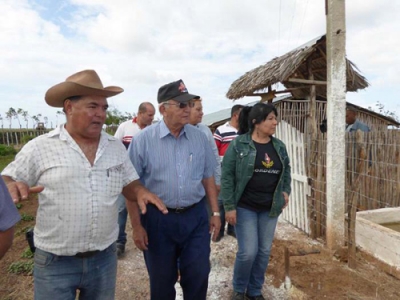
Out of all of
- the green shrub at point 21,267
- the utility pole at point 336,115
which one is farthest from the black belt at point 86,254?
the utility pole at point 336,115

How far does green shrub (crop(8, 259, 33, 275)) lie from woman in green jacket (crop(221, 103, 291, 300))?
268 cm

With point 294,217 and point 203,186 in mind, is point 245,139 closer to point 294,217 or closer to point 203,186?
point 203,186

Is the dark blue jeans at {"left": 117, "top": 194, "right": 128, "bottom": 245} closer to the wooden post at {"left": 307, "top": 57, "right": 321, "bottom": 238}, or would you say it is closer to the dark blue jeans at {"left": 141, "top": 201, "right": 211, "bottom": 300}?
the dark blue jeans at {"left": 141, "top": 201, "right": 211, "bottom": 300}

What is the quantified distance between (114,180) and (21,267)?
3.05 m

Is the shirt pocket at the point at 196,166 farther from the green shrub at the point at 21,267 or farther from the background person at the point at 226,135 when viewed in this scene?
the green shrub at the point at 21,267

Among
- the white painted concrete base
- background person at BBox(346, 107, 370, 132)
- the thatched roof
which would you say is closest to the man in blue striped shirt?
the white painted concrete base

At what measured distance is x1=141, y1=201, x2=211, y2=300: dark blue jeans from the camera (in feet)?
8.39

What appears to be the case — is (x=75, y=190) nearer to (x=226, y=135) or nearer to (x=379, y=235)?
(x=226, y=135)

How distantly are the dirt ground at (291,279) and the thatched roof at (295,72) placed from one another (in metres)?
2.73

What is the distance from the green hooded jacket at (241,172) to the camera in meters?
3.03

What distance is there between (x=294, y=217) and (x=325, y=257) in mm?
1454

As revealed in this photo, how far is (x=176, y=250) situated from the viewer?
8.71 ft

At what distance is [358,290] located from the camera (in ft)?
11.3

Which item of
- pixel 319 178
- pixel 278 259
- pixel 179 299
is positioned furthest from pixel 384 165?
pixel 179 299
